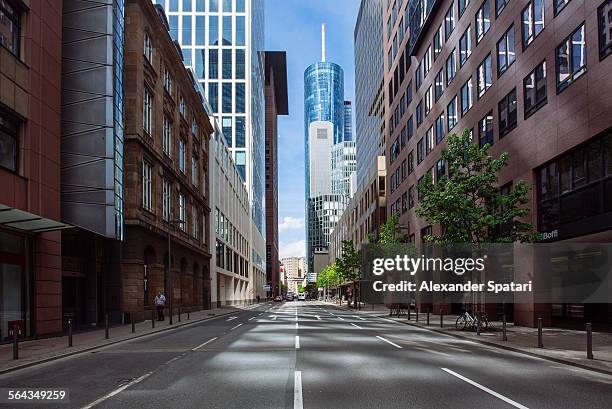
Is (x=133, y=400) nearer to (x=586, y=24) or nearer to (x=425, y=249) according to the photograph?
(x=586, y=24)

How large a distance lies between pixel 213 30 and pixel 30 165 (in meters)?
78.5

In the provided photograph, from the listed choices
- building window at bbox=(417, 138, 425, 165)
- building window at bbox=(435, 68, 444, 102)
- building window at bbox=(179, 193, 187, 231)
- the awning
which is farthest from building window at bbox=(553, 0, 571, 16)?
building window at bbox=(179, 193, 187, 231)

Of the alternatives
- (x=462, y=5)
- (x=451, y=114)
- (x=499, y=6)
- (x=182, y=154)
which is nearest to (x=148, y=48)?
(x=182, y=154)

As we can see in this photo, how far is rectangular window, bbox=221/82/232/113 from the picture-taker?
3839 inches

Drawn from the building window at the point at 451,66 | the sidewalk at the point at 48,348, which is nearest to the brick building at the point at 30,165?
the sidewalk at the point at 48,348

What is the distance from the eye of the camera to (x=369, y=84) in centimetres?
9212

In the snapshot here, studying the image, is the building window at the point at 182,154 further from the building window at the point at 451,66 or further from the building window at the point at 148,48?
the building window at the point at 451,66

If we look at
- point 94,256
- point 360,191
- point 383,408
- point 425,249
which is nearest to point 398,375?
point 383,408

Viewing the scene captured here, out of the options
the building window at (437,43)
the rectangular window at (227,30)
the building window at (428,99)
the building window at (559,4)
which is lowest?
the building window at (559,4)

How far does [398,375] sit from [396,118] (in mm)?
55642

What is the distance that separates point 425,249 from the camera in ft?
162

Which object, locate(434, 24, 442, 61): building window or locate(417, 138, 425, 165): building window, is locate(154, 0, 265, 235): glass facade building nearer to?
locate(417, 138, 425, 165): building window

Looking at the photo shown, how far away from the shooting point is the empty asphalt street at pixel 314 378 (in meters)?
9.80

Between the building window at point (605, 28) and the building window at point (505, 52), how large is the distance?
858 centimetres
